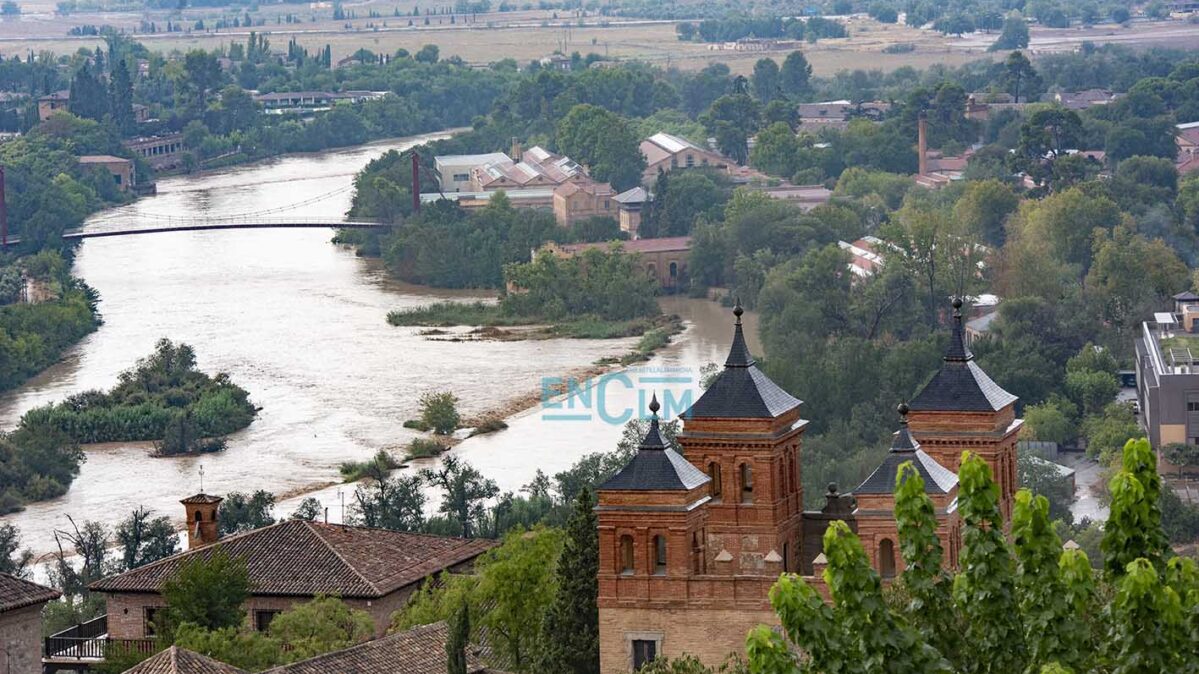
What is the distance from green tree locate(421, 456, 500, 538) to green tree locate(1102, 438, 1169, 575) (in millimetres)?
22521

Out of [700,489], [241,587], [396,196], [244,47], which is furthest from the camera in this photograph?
[244,47]

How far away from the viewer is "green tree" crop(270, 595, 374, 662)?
2962 centimetres

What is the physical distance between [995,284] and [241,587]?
104 feet

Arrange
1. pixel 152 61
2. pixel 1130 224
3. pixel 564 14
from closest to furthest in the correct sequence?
pixel 1130 224 → pixel 152 61 → pixel 564 14

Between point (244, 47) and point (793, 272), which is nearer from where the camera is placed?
point (793, 272)

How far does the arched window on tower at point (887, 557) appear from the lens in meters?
25.6

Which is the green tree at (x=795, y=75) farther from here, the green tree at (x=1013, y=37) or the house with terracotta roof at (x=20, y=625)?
the house with terracotta roof at (x=20, y=625)

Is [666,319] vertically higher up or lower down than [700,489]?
lower down

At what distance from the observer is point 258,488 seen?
152 feet

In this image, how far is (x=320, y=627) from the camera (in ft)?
98.9

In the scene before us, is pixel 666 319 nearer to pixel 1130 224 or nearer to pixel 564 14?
pixel 1130 224

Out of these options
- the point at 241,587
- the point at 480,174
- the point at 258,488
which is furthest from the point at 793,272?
the point at 241,587

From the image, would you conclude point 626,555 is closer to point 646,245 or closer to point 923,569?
point 923,569

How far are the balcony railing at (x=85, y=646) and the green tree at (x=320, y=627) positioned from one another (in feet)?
4.18
